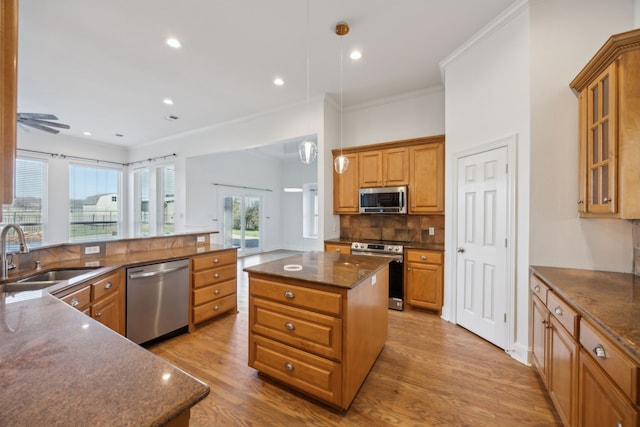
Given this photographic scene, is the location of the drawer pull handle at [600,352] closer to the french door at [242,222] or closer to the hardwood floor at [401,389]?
the hardwood floor at [401,389]

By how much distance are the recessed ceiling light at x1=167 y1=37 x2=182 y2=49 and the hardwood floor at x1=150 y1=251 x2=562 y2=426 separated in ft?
10.2

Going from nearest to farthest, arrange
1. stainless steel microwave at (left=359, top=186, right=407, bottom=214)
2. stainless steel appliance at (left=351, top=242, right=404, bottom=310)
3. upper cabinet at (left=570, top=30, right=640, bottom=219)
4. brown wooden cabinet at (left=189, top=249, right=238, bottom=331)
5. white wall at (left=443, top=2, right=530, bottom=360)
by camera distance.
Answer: upper cabinet at (left=570, top=30, right=640, bottom=219) → white wall at (left=443, top=2, right=530, bottom=360) → brown wooden cabinet at (left=189, top=249, right=238, bottom=331) → stainless steel appliance at (left=351, top=242, right=404, bottom=310) → stainless steel microwave at (left=359, top=186, right=407, bottom=214)

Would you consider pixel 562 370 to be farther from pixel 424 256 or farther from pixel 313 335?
pixel 424 256

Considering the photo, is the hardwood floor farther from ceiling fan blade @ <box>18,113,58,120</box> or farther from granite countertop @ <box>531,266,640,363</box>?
ceiling fan blade @ <box>18,113,58,120</box>

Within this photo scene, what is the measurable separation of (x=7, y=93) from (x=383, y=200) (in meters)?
3.63

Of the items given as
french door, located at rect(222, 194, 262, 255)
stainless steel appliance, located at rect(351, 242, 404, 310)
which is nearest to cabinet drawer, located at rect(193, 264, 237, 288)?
stainless steel appliance, located at rect(351, 242, 404, 310)

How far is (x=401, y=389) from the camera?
2.00 metres

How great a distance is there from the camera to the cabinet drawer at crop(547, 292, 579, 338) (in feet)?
4.54

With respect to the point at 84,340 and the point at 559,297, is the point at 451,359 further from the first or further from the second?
the point at 84,340

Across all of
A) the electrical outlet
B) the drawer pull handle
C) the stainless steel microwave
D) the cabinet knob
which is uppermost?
the stainless steel microwave

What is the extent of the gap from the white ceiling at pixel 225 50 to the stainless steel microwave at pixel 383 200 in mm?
1490

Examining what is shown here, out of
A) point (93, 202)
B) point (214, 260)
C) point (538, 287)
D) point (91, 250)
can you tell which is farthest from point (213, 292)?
point (93, 202)

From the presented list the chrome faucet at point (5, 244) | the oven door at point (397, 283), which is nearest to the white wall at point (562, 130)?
the oven door at point (397, 283)

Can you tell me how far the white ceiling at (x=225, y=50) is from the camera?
2.38 meters
